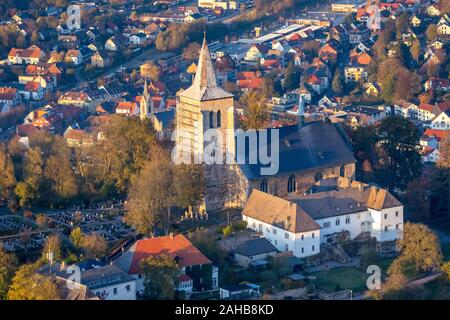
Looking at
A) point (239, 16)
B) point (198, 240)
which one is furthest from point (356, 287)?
point (239, 16)

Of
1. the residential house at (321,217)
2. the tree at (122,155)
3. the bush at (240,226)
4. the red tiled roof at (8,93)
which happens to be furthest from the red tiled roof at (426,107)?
the bush at (240,226)

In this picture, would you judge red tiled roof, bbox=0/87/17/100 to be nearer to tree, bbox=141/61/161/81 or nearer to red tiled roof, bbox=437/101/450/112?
tree, bbox=141/61/161/81

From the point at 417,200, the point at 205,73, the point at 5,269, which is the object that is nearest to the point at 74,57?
the point at 205,73

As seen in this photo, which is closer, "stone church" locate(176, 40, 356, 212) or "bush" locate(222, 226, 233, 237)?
"bush" locate(222, 226, 233, 237)

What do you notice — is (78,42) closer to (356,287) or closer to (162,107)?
(162,107)

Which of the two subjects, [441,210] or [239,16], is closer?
[441,210]

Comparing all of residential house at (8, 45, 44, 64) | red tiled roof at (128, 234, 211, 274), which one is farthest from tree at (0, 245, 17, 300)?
residential house at (8, 45, 44, 64)
